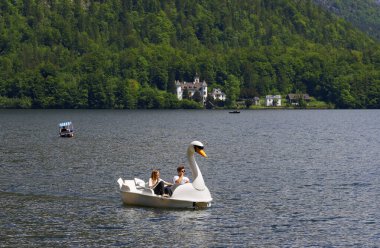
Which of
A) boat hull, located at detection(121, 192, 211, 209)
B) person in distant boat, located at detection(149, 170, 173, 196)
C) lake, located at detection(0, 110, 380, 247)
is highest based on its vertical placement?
person in distant boat, located at detection(149, 170, 173, 196)

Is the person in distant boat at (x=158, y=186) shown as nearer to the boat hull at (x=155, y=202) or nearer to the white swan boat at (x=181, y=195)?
the white swan boat at (x=181, y=195)

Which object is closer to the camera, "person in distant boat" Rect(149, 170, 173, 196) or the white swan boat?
the white swan boat

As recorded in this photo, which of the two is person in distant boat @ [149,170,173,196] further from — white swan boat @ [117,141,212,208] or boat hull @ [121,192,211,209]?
boat hull @ [121,192,211,209]

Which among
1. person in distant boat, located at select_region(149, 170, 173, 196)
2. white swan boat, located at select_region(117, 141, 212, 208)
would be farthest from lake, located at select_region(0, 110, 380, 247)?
person in distant boat, located at select_region(149, 170, 173, 196)

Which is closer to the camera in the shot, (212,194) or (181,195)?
(181,195)

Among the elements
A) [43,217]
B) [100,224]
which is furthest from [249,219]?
[43,217]

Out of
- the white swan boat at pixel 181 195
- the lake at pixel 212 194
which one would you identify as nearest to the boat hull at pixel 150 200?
the white swan boat at pixel 181 195

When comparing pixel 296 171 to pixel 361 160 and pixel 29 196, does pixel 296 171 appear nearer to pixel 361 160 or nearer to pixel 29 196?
pixel 361 160

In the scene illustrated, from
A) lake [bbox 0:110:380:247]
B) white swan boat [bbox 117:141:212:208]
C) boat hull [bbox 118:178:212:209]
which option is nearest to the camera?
lake [bbox 0:110:380:247]

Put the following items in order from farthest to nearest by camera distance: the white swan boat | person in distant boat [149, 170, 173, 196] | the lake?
person in distant boat [149, 170, 173, 196], the white swan boat, the lake

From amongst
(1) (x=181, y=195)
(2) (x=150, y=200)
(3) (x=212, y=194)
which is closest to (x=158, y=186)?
(2) (x=150, y=200)

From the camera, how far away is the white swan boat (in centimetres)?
5509

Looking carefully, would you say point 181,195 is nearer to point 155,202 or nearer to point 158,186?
point 155,202

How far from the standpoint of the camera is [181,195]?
55.2 m
